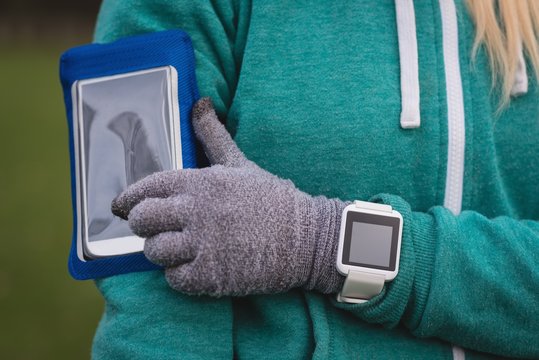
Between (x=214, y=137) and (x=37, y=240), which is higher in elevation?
(x=214, y=137)

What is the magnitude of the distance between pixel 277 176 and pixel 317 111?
12 centimetres

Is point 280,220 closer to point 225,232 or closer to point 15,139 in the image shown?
point 225,232

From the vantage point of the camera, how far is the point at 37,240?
3.97m

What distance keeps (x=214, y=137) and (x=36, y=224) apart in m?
3.32

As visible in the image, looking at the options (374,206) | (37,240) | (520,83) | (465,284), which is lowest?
(37,240)

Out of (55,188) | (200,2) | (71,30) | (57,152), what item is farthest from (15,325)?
(71,30)

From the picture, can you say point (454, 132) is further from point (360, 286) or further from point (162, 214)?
point (162, 214)

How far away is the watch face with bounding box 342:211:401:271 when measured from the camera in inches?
40.2

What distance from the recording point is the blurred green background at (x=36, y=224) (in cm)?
323

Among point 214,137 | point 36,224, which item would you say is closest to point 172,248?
point 214,137

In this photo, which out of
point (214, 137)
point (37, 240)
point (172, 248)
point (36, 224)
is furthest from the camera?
point (36, 224)

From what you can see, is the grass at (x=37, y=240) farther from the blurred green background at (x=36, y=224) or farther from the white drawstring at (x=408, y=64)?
the white drawstring at (x=408, y=64)

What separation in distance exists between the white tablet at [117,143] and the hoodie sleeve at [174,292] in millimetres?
59

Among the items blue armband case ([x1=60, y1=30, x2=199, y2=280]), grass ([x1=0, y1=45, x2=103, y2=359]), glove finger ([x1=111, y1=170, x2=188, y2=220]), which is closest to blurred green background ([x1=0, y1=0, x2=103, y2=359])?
grass ([x1=0, y1=45, x2=103, y2=359])
